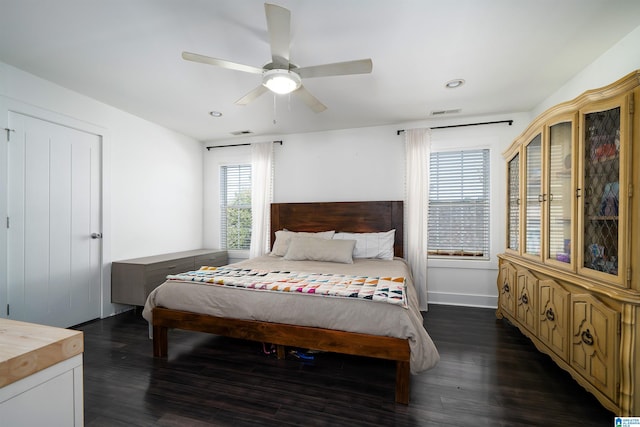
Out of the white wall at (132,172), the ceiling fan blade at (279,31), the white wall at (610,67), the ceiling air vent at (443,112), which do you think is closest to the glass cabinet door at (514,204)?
Result: the white wall at (610,67)

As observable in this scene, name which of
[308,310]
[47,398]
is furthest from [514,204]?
[47,398]

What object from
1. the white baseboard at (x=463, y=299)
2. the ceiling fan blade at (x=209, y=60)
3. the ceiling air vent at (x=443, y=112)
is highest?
the ceiling air vent at (x=443, y=112)

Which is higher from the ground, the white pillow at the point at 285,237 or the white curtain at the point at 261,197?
the white curtain at the point at 261,197

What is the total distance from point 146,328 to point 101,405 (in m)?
1.32

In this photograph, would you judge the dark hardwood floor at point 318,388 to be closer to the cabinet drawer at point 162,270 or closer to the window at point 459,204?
the cabinet drawer at point 162,270

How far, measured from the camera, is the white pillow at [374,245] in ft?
11.9

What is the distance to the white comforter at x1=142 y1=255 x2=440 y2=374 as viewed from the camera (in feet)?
5.93

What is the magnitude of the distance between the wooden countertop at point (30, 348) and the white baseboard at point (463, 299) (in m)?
3.88

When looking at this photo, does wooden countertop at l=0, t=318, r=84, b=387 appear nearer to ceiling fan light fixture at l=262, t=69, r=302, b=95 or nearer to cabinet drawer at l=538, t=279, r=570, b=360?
ceiling fan light fixture at l=262, t=69, r=302, b=95

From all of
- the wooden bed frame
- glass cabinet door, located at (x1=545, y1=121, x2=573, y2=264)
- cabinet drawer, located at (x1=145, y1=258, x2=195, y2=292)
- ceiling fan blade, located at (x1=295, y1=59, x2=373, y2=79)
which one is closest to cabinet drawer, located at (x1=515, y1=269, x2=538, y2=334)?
glass cabinet door, located at (x1=545, y1=121, x2=573, y2=264)

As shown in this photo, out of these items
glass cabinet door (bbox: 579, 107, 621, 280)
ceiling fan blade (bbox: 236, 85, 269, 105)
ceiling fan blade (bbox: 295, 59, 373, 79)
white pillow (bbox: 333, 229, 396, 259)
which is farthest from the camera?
white pillow (bbox: 333, 229, 396, 259)

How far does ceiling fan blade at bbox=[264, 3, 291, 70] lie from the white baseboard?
3374 millimetres

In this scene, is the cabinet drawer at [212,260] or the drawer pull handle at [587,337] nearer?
the drawer pull handle at [587,337]

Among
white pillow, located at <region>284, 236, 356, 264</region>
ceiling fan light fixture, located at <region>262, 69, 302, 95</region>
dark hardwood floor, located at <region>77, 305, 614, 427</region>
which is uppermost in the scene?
ceiling fan light fixture, located at <region>262, 69, 302, 95</region>
